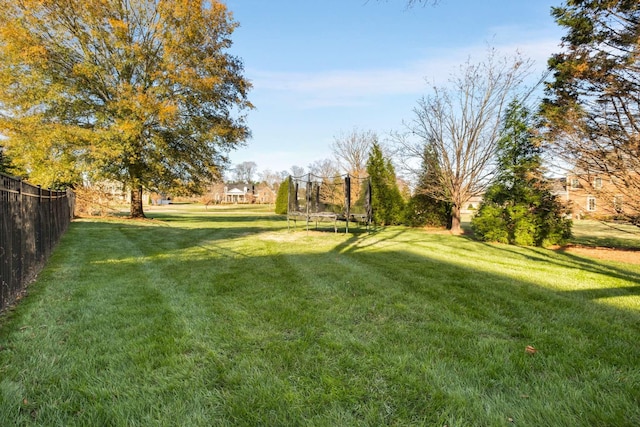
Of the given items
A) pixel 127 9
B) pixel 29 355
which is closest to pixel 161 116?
pixel 127 9

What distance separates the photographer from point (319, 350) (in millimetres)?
2400

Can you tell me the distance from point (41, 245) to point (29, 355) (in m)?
3.85

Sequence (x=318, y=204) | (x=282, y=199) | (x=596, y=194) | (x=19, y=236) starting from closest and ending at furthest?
1. (x=19, y=236)
2. (x=596, y=194)
3. (x=318, y=204)
4. (x=282, y=199)

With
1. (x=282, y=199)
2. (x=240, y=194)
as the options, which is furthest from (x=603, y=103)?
(x=240, y=194)

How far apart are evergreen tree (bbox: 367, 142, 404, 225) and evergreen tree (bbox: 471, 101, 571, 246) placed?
5.23 m

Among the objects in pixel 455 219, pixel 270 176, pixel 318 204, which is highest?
pixel 270 176

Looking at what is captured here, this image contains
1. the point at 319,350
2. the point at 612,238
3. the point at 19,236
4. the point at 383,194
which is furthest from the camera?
the point at 383,194

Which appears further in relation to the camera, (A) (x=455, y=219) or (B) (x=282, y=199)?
(B) (x=282, y=199)

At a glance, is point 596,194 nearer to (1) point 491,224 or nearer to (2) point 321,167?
(1) point 491,224

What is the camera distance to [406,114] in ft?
43.5

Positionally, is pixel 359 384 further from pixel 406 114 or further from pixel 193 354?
pixel 406 114

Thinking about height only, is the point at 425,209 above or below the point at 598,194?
below

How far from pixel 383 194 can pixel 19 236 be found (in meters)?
13.8

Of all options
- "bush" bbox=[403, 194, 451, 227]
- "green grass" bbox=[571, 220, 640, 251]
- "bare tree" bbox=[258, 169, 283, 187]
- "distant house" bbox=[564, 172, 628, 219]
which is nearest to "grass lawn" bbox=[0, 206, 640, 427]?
"distant house" bbox=[564, 172, 628, 219]
